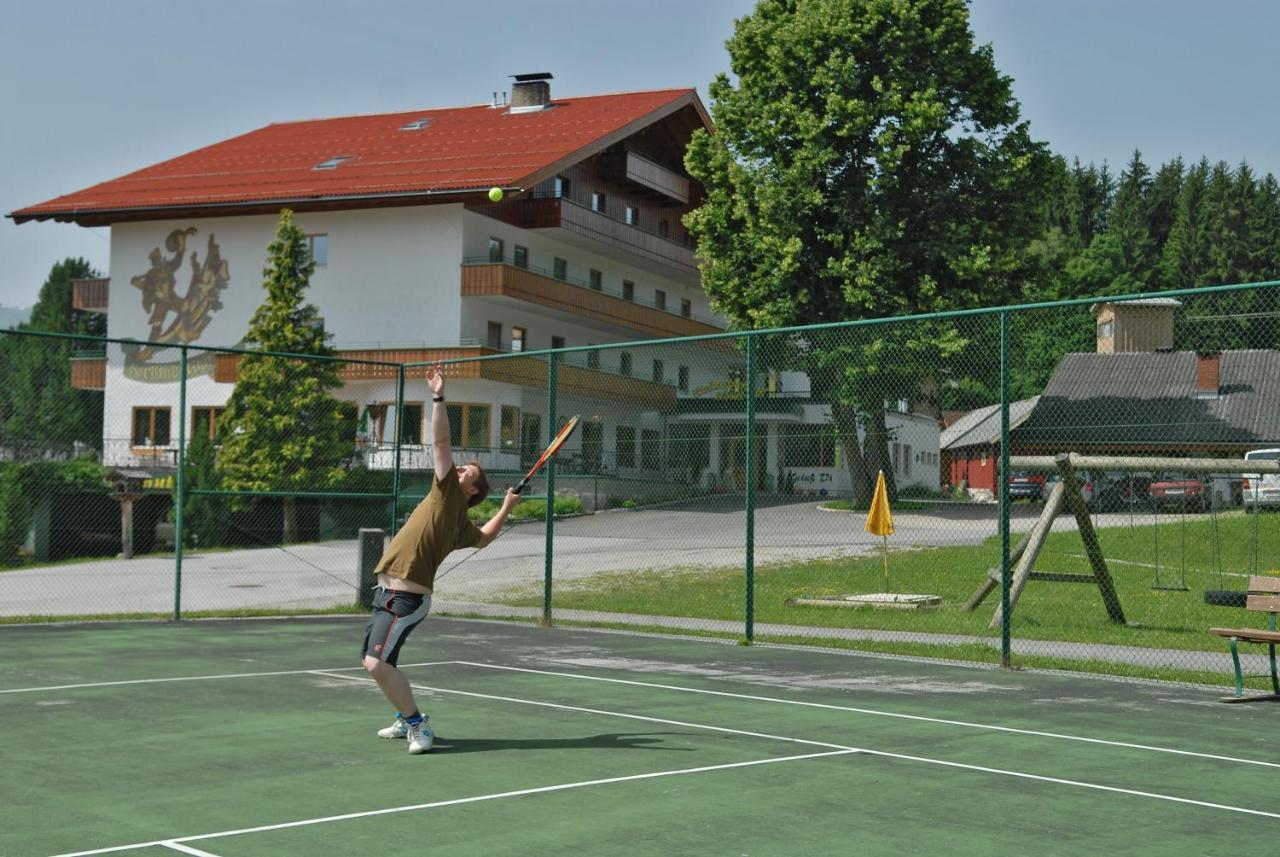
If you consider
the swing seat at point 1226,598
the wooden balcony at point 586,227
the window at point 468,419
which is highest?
the wooden balcony at point 586,227

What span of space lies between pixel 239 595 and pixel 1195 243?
83768mm

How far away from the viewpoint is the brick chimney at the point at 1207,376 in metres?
17.1

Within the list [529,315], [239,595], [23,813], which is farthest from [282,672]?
[529,315]

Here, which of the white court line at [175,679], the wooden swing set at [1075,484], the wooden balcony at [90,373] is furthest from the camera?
the wooden balcony at [90,373]

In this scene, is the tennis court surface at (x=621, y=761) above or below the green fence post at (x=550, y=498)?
below

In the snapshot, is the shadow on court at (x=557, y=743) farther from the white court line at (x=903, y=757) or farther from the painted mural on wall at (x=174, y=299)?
the painted mural on wall at (x=174, y=299)

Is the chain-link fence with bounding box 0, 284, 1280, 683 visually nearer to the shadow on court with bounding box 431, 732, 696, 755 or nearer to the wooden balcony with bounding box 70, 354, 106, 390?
the shadow on court with bounding box 431, 732, 696, 755

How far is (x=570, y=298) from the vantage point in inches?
1932

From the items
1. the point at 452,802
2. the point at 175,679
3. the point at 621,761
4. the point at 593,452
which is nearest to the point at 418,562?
the point at 621,761

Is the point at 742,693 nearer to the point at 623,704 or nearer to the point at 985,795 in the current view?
the point at 623,704

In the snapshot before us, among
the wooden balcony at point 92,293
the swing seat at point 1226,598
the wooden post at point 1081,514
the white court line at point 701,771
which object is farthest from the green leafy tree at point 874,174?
the white court line at point 701,771

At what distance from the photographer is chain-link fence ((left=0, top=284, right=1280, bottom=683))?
16766mm

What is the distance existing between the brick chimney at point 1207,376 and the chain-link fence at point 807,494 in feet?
0.17

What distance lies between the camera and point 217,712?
10.3 meters
